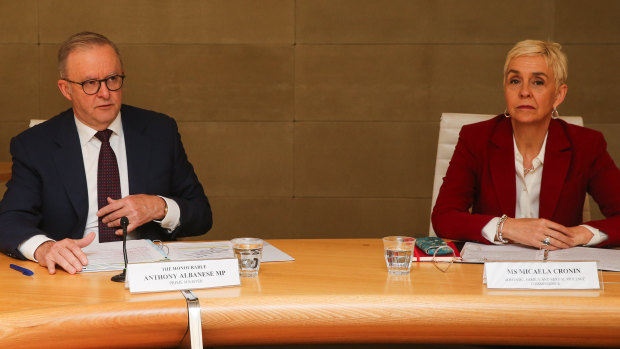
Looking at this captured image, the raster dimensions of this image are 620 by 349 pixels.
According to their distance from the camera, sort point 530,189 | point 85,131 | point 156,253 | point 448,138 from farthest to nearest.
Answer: point 448,138 → point 530,189 → point 85,131 → point 156,253

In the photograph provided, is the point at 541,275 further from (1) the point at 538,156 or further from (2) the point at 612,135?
(2) the point at 612,135

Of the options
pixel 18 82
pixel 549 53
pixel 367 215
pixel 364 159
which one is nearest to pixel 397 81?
pixel 364 159

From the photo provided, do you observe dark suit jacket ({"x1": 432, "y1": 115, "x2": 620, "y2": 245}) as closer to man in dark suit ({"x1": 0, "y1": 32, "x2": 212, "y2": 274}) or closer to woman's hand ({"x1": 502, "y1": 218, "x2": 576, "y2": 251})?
woman's hand ({"x1": 502, "y1": 218, "x2": 576, "y2": 251})

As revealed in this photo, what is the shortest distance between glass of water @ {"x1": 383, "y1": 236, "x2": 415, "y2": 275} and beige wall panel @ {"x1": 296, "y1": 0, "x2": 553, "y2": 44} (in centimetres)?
277

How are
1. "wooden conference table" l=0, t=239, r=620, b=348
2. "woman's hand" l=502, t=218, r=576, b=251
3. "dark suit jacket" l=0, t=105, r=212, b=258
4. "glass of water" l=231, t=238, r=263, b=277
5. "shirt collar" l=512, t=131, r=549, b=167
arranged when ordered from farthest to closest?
"shirt collar" l=512, t=131, r=549, b=167, "dark suit jacket" l=0, t=105, r=212, b=258, "woman's hand" l=502, t=218, r=576, b=251, "glass of water" l=231, t=238, r=263, b=277, "wooden conference table" l=0, t=239, r=620, b=348

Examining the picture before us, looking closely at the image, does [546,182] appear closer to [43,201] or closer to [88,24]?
[43,201]

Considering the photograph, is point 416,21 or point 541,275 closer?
point 541,275

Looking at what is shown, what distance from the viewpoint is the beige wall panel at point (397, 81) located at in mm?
4109

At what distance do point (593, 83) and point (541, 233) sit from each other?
2.71m

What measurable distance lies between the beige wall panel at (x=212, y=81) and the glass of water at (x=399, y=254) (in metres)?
2.73

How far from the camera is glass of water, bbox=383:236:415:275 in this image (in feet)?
4.94

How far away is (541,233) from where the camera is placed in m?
1.75

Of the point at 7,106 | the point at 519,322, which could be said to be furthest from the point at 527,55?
the point at 7,106

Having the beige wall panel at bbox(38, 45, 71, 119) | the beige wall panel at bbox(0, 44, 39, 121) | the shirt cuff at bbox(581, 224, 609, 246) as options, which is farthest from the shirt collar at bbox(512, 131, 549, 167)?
the beige wall panel at bbox(0, 44, 39, 121)
